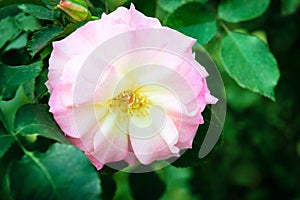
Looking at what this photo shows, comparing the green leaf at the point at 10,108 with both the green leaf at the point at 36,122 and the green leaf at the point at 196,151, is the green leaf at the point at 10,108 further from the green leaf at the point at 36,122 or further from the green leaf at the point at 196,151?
the green leaf at the point at 196,151

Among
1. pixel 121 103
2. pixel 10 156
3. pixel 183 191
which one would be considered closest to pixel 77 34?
pixel 121 103

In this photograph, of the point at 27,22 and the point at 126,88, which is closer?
the point at 126,88

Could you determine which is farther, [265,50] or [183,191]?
[183,191]

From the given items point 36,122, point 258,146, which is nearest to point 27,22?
point 36,122

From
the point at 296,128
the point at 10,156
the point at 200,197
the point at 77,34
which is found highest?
the point at 77,34

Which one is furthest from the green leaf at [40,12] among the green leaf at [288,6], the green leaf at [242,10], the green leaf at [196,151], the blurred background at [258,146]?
the blurred background at [258,146]

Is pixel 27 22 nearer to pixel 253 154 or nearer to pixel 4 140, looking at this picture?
pixel 4 140

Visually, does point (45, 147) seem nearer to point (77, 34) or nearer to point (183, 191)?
point (77, 34)
